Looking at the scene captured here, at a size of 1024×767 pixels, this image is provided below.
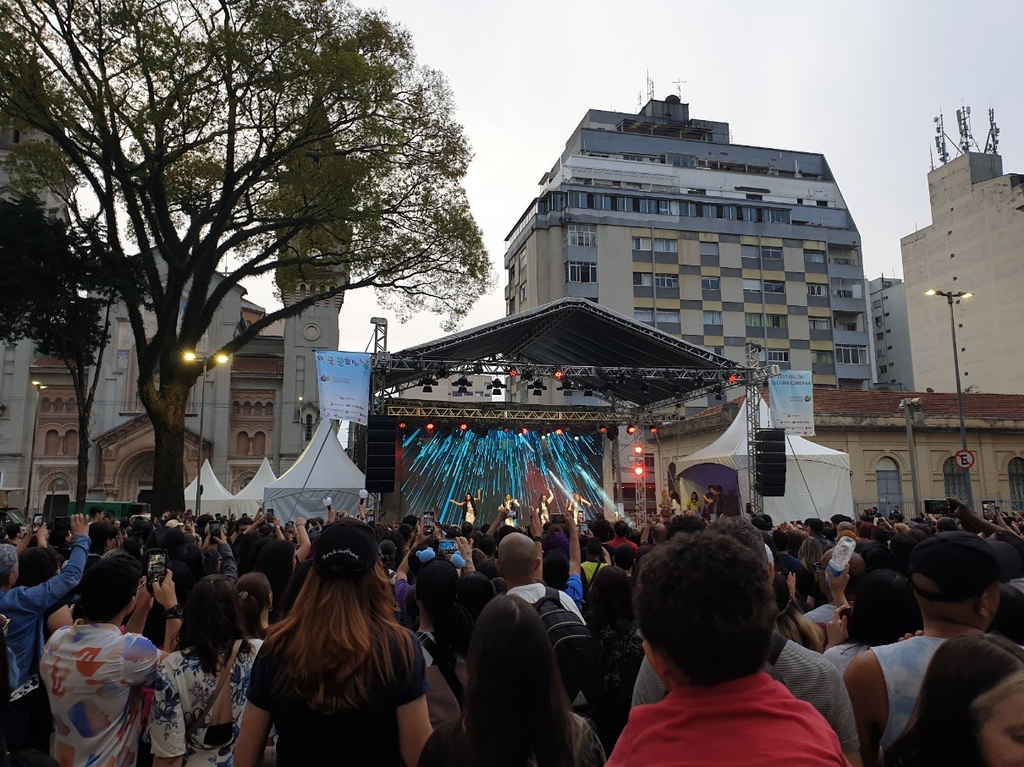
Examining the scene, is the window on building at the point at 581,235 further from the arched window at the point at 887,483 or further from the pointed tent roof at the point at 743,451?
the pointed tent roof at the point at 743,451

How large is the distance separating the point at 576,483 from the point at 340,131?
14.1m

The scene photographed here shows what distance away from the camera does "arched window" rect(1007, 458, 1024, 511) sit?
2838cm

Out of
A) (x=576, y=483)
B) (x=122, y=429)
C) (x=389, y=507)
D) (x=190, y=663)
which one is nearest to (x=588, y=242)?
(x=576, y=483)

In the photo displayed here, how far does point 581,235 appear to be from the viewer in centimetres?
4462

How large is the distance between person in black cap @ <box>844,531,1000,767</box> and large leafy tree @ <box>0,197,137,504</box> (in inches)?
718

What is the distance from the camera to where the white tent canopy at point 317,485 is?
18.1 m

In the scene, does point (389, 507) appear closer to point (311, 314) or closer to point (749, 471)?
point (749, 471)

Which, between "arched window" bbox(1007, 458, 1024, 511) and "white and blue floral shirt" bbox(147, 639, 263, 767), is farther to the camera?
"arched window" bbox(1007, 458, 1024, 511)

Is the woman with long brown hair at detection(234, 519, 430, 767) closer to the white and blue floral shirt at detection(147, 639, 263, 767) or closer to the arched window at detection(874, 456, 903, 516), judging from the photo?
the white and blue floral shirt at detection(147, 639, 263, 767)

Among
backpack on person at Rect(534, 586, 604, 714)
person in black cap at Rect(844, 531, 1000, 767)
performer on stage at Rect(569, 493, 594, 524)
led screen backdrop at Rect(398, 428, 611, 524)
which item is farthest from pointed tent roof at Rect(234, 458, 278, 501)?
person in black cap at Rect(844, 531, 1000, 767)

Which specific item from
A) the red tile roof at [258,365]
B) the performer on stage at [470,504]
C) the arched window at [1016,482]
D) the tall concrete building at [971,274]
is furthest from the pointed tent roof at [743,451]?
the red tile roof at [258,365]

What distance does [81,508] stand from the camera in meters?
19.6

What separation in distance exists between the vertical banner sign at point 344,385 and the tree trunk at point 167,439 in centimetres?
347

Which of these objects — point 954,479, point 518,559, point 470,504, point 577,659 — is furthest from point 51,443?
point 954,479
